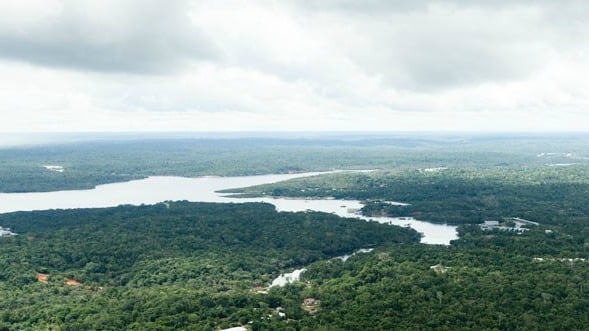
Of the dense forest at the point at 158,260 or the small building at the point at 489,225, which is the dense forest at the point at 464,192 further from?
the dense forest at the point at 158,260

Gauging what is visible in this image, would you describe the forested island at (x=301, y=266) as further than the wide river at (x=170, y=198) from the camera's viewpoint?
No

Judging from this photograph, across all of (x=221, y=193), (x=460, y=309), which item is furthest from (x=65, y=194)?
(x=460, y=309)

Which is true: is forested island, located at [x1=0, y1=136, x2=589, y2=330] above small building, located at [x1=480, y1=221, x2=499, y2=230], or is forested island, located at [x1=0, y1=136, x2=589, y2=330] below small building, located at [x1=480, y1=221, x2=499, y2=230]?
above

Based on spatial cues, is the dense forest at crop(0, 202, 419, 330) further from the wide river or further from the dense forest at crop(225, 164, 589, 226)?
the dense forest at crop(225, 164, 589, 226)

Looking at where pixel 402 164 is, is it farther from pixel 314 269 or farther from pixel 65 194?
pixel 314 269

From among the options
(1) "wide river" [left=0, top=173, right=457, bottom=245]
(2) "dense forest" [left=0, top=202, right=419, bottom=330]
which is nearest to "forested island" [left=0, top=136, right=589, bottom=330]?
(2) "dense forest" [left=0, top=202, right=419, bottom=330]

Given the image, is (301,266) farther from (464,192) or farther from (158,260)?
(464,192)

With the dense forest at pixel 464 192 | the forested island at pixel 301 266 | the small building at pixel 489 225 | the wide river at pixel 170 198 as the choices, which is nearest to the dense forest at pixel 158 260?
the forested island at pixel 301 266
